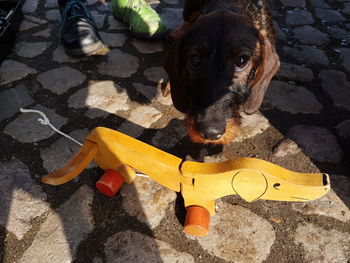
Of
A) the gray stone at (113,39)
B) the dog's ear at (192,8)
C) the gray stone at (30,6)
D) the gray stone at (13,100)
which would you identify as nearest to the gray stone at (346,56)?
the dog's ear at (192,8)

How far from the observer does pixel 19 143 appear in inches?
87.4

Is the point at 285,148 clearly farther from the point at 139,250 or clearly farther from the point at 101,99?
the point at 101,99

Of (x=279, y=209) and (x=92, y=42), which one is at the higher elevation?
(x=92, y=42)

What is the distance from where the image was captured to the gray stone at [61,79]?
276 cm

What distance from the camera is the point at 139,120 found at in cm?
249

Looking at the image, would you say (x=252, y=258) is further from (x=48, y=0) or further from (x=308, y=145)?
(x=48, y=0)

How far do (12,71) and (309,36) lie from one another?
331cm

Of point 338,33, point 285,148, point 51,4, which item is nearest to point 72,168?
point 285,148

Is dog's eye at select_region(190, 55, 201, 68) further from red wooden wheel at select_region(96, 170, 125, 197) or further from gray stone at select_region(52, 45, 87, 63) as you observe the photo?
gray stone at select_region(52, 45, 87, 63)

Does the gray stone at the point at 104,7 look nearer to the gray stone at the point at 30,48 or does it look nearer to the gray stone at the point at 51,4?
the gray stone at the point at 51,4

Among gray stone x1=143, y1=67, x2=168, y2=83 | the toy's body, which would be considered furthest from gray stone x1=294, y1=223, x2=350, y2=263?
gray stone x1=143, y1=67, x2=168, y2=83

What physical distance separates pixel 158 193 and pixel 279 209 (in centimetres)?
77

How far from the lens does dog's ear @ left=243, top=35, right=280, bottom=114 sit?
2.18m

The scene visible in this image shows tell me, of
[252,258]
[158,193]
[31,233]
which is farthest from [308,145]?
[31,233]
